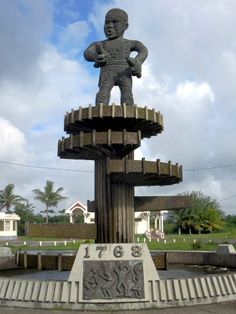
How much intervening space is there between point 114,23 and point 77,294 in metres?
8.69

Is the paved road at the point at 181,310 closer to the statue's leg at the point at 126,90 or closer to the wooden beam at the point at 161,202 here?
the wooden beam at the point at 161,202

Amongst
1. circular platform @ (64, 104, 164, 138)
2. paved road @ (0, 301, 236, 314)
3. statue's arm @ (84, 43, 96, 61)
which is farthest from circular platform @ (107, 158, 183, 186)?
statue's arm @ (84, 43, 96, 61)

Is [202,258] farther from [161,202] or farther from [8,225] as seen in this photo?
[8,225]

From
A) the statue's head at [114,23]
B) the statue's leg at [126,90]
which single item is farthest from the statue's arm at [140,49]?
the statue's leg at [126,90]

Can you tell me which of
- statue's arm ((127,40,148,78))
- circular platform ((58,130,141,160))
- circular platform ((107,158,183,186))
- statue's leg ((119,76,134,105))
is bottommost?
circular platform ((107,158,183,186))

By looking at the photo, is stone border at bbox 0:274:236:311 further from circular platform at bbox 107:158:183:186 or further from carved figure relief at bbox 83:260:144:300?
circular platform at bbox 107:158:183:186

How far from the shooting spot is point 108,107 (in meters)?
12.4

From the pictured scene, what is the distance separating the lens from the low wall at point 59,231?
11.8m

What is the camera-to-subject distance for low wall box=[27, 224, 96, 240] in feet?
38.7

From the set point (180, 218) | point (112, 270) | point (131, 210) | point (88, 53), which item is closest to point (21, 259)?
point (131, 210)

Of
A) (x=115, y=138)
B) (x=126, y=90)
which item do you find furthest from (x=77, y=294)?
(x=126, y=90)

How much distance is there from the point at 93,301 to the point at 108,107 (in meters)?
5.70

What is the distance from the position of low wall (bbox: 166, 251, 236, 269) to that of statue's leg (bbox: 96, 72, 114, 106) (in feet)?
18.7

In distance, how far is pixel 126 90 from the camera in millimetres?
13938
